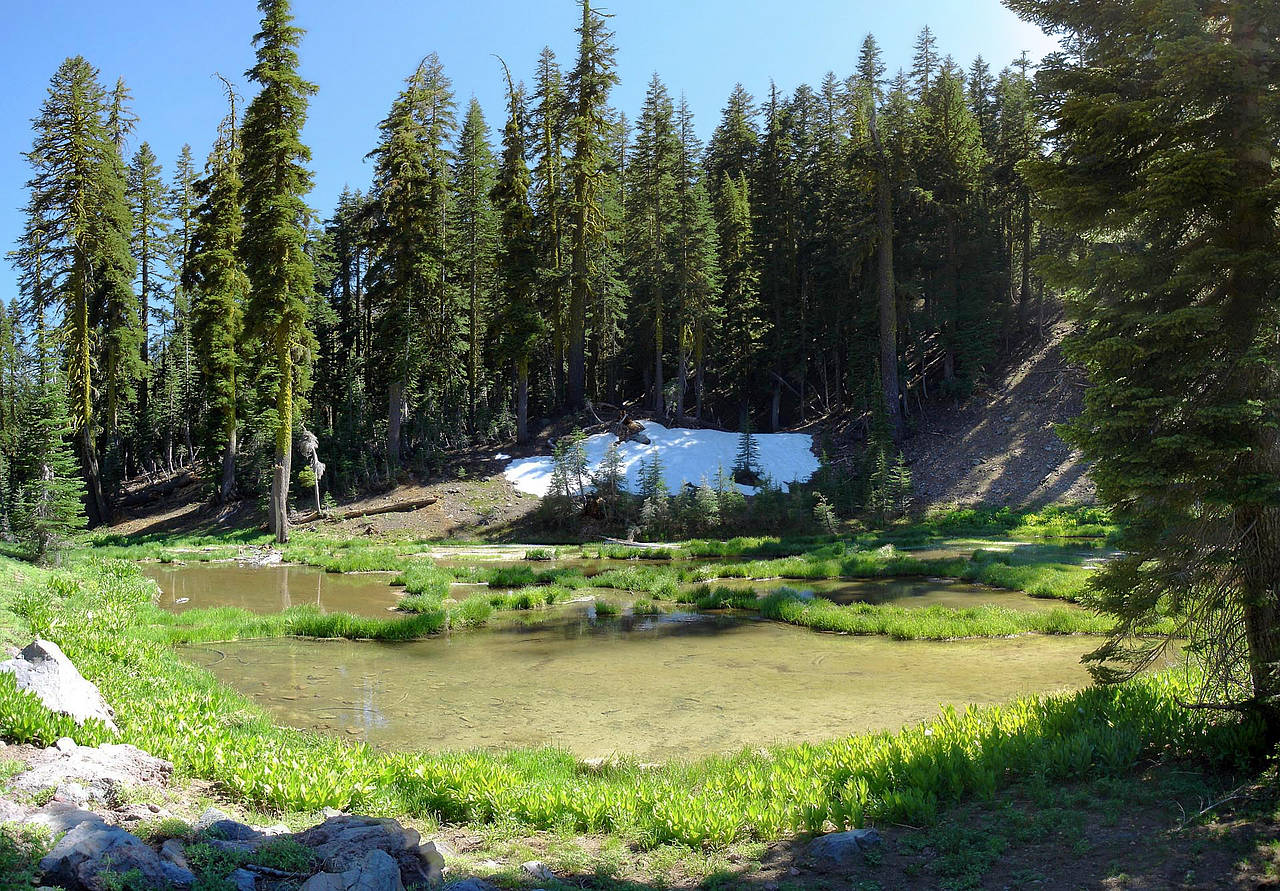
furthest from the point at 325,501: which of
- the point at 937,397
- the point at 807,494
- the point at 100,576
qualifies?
the point at 937,397

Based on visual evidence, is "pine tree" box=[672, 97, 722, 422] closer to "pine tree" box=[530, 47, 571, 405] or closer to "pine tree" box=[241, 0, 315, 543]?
"pine tree" box=[530, 47, 571, 405]

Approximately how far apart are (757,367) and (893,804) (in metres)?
41.3

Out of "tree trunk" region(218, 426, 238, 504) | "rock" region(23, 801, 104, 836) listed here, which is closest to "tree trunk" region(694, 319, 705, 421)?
"tree trunk" region(218, 426, 238, 504)

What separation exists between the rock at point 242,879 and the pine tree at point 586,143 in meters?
34.7

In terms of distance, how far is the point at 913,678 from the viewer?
11305 millimetres

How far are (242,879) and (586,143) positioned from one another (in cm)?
3682

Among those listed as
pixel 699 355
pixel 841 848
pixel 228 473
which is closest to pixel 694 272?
pixel 699 355

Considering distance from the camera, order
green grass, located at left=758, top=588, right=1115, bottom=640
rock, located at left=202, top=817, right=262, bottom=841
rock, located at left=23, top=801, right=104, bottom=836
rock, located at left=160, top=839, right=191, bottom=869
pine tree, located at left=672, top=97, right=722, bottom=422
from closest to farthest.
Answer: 1. rock, located at left=160, top=839, right=191, bottom=869
2. rock, located at left=23, top=801, right=104, bottom=836
3. rock, located at left=202, top=817, right=262, bottom=841
4. green grass, located at left=758, top=588, right=1115, bottom=640
5. pine tree, located at left=672, top=97, right=722, bottom=422

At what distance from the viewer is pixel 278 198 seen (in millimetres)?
26016

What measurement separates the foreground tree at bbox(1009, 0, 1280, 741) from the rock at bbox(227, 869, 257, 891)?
23.5 ft

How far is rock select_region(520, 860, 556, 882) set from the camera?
16.9ft

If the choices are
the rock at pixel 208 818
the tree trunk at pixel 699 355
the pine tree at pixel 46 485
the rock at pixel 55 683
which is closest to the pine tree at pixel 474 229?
the tree trunk at pixel 699 355

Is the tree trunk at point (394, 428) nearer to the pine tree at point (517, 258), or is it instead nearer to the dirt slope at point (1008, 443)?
the pine tree at point (517, 258)

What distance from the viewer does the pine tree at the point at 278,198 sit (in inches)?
1030
